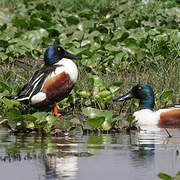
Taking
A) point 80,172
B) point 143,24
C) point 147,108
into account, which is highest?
point 143,24

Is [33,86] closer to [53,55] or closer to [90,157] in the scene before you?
[53,55]

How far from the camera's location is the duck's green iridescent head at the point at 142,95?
39.0 feet

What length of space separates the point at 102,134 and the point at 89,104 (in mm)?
1609

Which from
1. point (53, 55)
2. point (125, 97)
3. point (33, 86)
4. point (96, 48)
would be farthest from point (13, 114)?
point (96, 48)

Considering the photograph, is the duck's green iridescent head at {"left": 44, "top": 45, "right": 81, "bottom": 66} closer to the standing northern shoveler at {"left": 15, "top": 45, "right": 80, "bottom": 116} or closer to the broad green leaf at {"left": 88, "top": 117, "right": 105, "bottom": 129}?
the standing northern shoveler at {"left": 15, "top": 45, "right": 80, "bottom": 116}

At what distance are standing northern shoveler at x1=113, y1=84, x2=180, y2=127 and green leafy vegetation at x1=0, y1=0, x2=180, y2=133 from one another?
0.17 meters

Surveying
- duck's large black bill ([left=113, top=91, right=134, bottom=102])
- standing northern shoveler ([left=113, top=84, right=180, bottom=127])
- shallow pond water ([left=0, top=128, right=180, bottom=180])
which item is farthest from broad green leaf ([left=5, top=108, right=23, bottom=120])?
duck's large black bill ([left=113, top=91, right=134, bottom=102])

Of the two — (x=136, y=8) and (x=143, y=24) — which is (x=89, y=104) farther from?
(x=136, y=8)

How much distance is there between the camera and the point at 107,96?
11.9 m

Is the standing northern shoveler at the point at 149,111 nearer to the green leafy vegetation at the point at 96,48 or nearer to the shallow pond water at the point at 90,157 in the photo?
the green leafy vegetation at the point at 96,48

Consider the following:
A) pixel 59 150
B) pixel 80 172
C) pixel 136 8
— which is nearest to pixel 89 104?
pixel 59 150

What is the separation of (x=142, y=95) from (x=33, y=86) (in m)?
1.27

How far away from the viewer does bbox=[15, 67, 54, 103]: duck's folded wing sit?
11.8 m

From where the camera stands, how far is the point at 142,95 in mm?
11867
